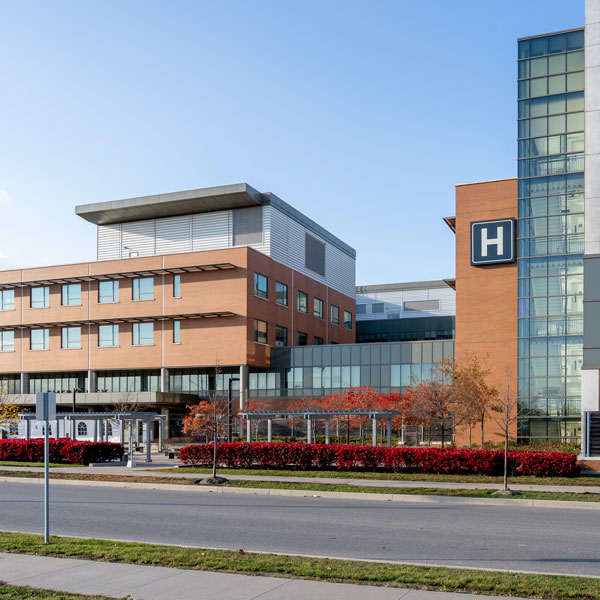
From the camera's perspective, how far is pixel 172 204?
68.6 meters

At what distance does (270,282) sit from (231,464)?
3575 cm

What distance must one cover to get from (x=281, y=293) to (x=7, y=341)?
26.6 m

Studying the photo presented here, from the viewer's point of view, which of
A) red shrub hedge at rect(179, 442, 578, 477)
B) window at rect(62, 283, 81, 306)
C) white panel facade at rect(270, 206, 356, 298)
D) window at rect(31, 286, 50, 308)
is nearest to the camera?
red shrub hedge at rect(179, 442, 578, 477)

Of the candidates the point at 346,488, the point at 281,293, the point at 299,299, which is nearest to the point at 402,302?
the point at 299,299

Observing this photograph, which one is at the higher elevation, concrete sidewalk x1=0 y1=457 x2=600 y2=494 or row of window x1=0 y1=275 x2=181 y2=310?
row of window x1=0 y1=275 x2=181 y2=310

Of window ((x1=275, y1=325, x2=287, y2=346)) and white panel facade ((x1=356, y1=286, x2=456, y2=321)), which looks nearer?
window ((x1=275, y1=325, x2=287, y2=346))

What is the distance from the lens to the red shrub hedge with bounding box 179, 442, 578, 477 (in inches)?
1029

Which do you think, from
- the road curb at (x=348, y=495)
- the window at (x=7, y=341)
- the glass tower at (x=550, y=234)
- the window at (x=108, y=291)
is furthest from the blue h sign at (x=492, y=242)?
the window at (x=7, y=341)

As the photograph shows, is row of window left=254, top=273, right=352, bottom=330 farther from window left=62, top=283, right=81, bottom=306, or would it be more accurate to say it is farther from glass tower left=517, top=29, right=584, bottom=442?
glass tower left=517, top=29, right=584, bottom=442

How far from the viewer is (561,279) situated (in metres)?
40.7

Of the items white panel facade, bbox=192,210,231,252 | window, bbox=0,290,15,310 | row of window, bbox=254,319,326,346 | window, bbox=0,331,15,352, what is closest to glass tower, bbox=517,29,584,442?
row of window, bbox=254,319,326,346

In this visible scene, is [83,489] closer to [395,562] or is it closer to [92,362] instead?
[395,562]

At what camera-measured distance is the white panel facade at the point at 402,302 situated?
97938mm

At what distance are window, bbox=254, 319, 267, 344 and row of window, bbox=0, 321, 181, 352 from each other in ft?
21.6
